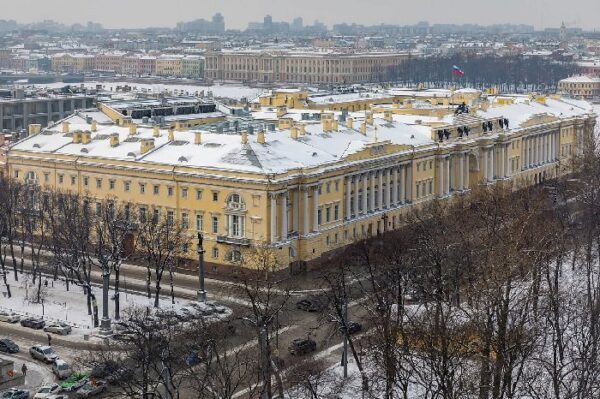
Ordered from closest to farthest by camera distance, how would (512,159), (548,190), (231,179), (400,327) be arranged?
(400,327) < (231,179) < (548,190) < (512,159)

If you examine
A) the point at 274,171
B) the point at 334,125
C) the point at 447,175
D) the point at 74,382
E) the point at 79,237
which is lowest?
the point at 74,382

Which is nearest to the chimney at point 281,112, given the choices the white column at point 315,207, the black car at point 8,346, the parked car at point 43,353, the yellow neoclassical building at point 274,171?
the yellow neoclassical building at point 274,171

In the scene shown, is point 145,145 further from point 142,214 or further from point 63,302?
point 63,302

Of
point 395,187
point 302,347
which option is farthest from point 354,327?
point 395,187

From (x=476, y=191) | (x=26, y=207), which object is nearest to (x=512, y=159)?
(x=476, y=191)

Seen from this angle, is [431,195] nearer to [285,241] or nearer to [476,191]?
[476,191]

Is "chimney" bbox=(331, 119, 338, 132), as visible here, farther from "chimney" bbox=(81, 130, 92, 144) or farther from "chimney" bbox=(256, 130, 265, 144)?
"chimney" bbox=(81, 130, 92, 144)

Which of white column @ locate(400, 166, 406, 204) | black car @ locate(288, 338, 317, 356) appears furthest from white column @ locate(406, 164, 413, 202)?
black car @ locate(288, 338, 317, 356)
